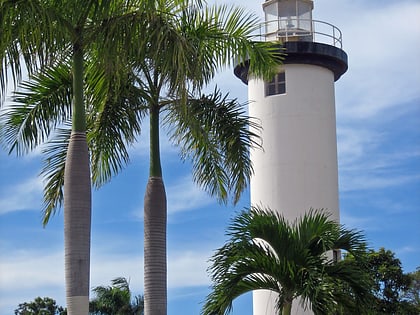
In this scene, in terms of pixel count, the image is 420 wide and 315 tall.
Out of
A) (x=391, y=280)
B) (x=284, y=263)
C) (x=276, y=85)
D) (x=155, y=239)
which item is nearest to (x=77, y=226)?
(x=155, y=239)

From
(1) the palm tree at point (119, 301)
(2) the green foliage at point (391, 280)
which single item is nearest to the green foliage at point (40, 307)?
(1) the palm tree at point (119, 301)

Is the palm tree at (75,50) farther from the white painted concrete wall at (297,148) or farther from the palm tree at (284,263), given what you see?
the white painted concrete wall at (297,148)

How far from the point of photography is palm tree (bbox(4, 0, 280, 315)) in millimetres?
15016

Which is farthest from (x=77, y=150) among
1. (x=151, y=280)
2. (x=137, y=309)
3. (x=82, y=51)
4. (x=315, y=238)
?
(x=137, y=309)

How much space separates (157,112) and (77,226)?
334cm

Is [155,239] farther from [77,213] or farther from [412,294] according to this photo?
[412,294]

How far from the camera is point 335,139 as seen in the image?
92.5 feet

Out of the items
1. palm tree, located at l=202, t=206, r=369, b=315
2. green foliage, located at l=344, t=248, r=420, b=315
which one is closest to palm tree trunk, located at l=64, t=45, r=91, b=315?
palm tree, located at l=202, t=206, r=369, b=315

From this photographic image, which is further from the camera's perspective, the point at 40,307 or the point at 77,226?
the point at 40,307

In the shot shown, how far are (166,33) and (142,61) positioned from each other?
4.22ft

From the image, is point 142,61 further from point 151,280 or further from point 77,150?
point 151,280

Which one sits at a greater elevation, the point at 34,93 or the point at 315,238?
the point at 34,93

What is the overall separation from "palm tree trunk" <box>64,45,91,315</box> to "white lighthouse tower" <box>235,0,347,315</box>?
13.4 m

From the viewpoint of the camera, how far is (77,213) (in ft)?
44.5
